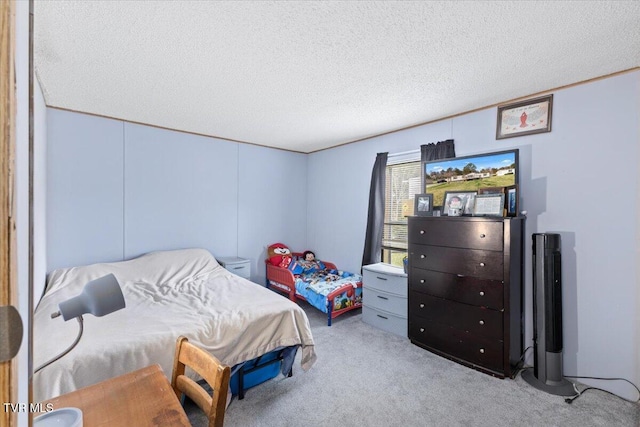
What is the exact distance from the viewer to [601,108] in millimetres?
2293

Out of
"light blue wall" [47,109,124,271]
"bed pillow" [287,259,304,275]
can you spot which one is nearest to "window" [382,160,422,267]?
"bed pillow" [287,259,304,275]

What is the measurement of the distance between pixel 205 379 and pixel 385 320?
2.59 meters

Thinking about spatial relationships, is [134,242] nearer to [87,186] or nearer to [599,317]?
[87,186]

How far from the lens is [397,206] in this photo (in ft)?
12.9

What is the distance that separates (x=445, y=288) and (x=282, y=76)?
233 centimetres

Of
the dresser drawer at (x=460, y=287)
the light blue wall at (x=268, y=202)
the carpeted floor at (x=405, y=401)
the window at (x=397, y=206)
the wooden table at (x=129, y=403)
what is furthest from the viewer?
the light blue wall at (x=268, y=202)

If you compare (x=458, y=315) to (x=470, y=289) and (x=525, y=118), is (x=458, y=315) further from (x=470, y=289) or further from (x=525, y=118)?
(x=525, y=118)

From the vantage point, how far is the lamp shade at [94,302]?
799 millimetres

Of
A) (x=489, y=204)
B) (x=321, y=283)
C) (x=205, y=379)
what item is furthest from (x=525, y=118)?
(x=205, y=379)

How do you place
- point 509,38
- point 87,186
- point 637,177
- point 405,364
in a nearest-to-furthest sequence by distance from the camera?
1. point 509,38
2. point 637,177
3. point 405,364
4. point 87,186

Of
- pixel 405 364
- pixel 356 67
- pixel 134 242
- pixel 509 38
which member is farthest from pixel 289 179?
pixel 509 38

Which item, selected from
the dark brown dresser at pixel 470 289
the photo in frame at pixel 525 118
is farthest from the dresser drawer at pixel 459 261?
the photo in frame at pixel 525 118

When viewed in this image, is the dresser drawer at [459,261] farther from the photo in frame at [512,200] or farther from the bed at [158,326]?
the bed at [158,326]

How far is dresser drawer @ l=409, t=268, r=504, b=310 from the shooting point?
7.97ft
